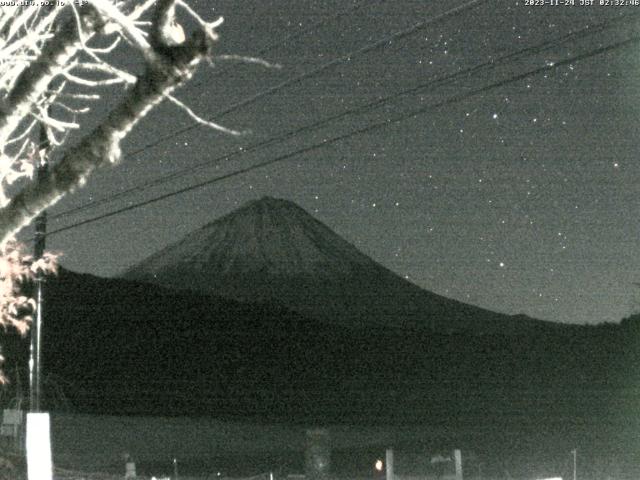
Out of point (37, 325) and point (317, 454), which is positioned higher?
point (37, 325)

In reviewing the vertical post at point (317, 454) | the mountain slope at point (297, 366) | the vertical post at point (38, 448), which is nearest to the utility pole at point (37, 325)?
the vertical post at point (38, 448)

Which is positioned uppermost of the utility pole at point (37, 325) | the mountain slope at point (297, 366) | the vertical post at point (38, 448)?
the mountain slope at point (297, 366)

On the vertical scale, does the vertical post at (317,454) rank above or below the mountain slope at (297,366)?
below

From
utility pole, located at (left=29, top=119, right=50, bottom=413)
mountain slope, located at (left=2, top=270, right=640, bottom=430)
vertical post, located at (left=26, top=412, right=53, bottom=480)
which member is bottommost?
vertical post, located at (left=26, top=412, right=53, bottom=480)

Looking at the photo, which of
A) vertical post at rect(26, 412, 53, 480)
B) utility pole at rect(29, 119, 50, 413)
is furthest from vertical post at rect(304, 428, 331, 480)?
vertical post at rect(26, 412, 53, 480)

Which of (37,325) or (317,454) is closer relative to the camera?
(37,325)

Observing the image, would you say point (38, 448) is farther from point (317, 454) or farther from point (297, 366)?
point (297, 366)

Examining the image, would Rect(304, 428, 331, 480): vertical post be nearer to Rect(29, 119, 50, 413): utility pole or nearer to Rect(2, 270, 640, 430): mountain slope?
Rect(29, 119, 50, 413): utility pole

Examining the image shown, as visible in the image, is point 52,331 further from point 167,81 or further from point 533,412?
point 167,81

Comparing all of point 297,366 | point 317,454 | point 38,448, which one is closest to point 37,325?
point 38,448

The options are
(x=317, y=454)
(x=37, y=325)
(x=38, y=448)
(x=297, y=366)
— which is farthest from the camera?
(x=297, y=366)

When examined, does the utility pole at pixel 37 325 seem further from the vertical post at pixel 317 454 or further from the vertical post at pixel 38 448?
the vertical post at pixel 317 454
